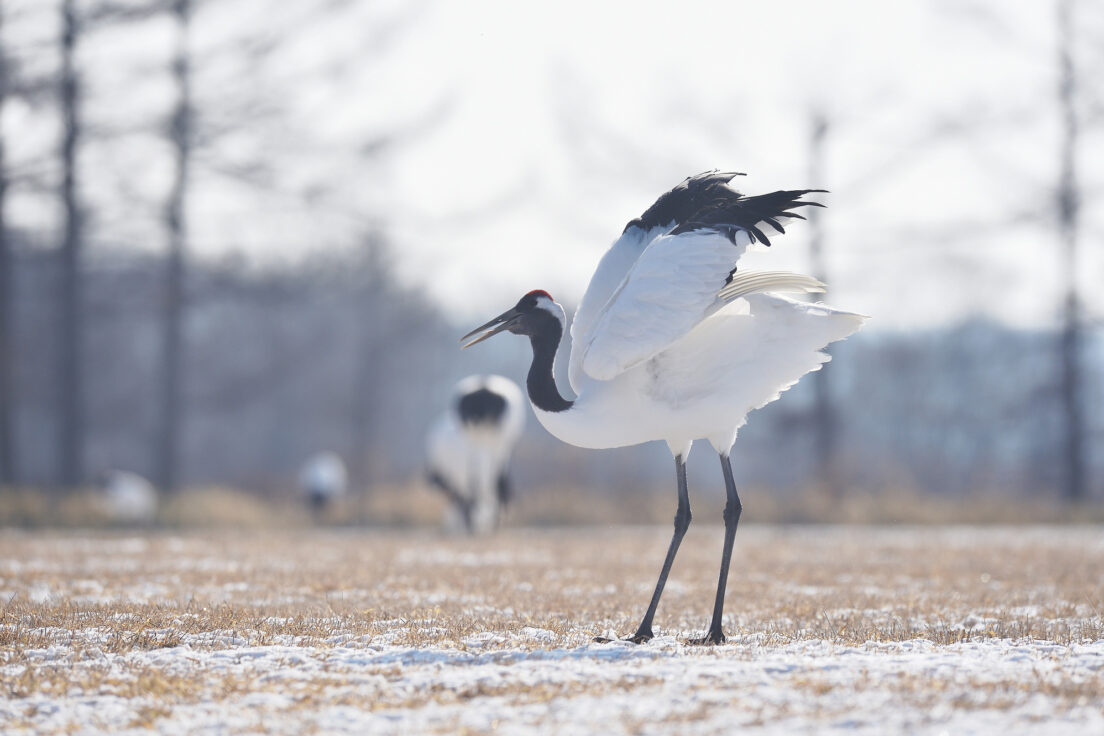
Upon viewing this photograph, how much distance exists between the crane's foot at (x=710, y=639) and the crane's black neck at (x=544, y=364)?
139 centimetres

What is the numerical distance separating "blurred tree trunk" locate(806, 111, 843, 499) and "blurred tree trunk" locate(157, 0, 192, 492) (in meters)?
11.3

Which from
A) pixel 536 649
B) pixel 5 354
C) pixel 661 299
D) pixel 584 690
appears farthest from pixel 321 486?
pixel 584 690

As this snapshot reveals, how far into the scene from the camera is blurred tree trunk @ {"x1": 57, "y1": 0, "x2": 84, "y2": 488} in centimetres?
1962

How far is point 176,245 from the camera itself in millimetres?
20859

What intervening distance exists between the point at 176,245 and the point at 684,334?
16.6m

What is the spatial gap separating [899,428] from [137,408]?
34.1 meters

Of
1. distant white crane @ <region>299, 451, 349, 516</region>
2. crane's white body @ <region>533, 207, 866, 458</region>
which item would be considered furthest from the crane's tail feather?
distant white crane @ <region>299, 451, 349, 516</region>

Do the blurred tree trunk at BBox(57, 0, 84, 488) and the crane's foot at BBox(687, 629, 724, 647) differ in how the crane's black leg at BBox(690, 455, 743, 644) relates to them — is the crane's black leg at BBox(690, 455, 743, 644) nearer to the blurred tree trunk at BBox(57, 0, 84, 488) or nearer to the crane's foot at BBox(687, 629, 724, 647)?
the crane's foot at BBox(687, 629, 724, 647)

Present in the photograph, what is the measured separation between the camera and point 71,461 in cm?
2131

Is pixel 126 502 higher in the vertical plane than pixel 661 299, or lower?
lower

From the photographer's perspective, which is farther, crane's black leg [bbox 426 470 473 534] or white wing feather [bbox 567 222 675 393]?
crane's black leg [bbox 426 470 473 534]

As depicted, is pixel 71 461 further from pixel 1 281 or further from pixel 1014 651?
pixel 1014 651

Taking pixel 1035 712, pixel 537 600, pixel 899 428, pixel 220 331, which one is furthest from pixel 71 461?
pixel 899 428

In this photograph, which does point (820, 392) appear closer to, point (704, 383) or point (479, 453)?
point (479, 453)
